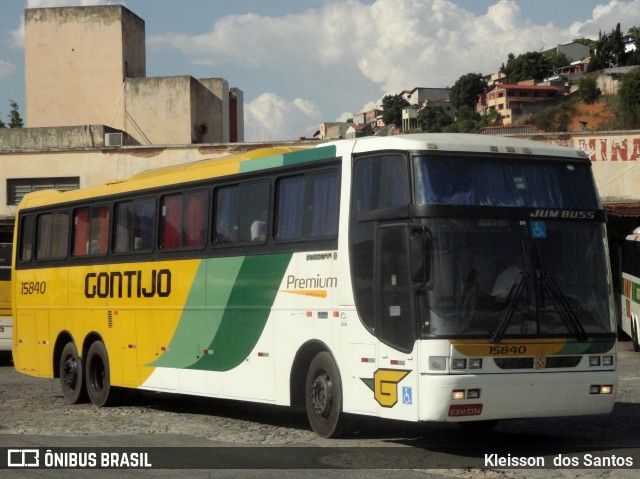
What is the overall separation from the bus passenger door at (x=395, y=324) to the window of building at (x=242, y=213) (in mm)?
2668

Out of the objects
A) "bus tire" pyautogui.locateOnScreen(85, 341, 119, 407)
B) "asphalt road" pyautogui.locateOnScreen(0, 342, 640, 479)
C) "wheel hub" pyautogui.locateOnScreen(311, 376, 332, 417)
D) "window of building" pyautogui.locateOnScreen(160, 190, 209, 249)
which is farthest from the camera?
"bus tire" pyautogui.locateOnScreen(85, 341, 119, 407)

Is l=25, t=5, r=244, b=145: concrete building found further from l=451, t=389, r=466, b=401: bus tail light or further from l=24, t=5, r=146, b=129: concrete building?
l=451, t=389, r=466, b=401: bus tail light

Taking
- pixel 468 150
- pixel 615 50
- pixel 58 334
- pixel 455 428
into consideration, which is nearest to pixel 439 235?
pixel 468 150

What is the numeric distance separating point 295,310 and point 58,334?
7.35m

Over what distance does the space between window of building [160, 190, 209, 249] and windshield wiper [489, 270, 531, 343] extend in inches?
210

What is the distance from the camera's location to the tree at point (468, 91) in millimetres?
186750

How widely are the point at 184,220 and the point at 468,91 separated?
175025mm

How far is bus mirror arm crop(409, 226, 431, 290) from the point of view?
35.0 ft

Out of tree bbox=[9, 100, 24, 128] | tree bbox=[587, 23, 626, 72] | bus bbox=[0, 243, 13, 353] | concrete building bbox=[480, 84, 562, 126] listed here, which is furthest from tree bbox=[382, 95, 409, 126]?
bus bbox=[0, 243, 13, 353]

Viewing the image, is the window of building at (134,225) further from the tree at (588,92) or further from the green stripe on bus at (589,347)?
the tree at (588,92)

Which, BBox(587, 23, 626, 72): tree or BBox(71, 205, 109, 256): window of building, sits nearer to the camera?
BBox(71, 205, 109, 256): window of building

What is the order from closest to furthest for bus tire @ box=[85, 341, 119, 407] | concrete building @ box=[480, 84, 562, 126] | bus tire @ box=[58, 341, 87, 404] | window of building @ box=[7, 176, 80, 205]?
bus tire @ box=[85, 341, 119, 407] → bus tire @ box=[58, 341, 87, 404] → window of building @ box=[7, 176, 80, 205] → concrete building @ box=[480, 84, 562, 126]

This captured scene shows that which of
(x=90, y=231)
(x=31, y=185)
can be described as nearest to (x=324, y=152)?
(x=90, y=231)

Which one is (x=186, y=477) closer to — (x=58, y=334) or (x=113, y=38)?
(x=58, y=334)
